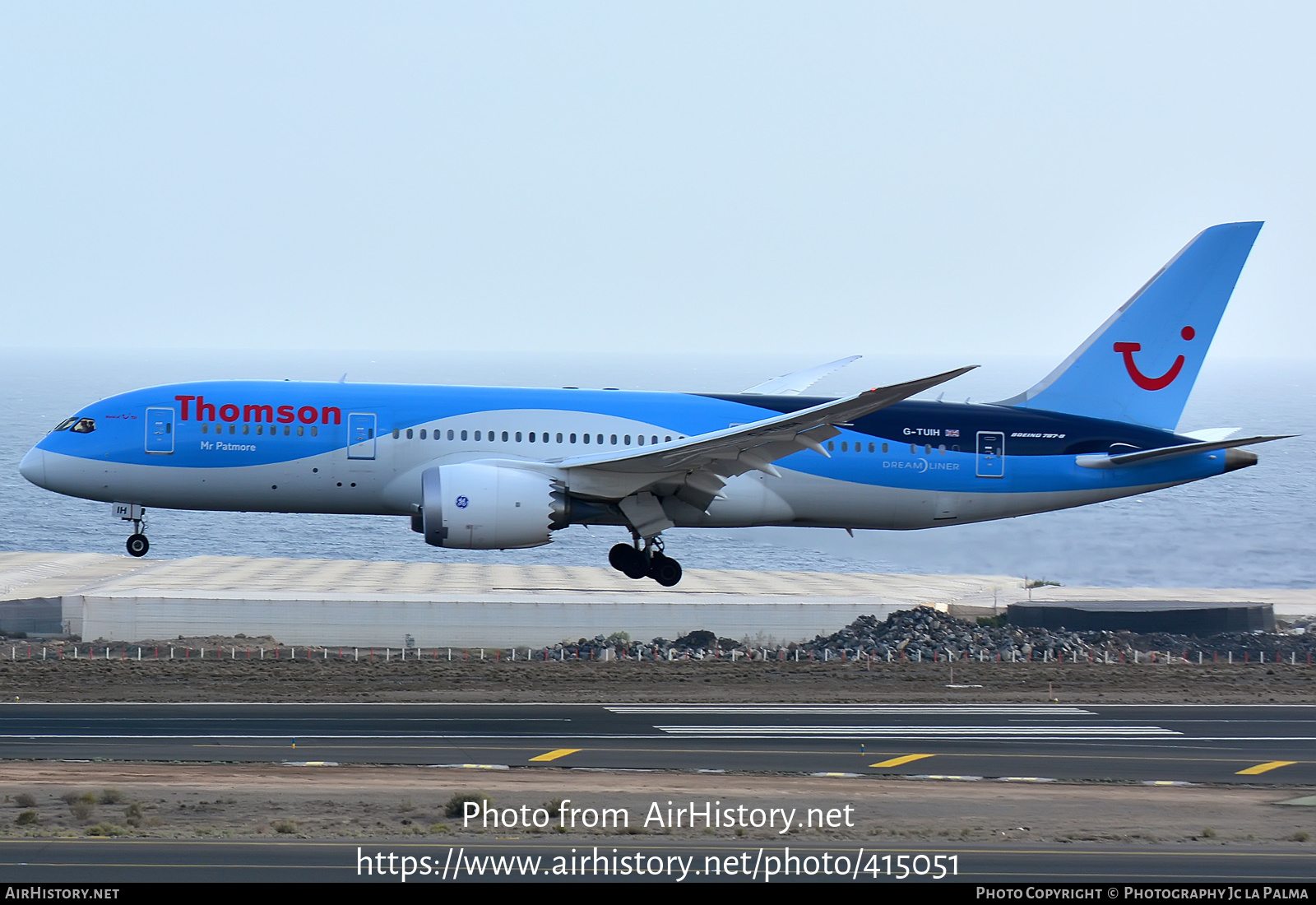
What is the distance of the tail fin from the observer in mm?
37688

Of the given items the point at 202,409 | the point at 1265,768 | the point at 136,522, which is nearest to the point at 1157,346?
the point at 1265,768

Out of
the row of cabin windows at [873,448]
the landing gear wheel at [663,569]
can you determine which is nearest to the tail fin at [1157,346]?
the row of cabin windows at [873,448]

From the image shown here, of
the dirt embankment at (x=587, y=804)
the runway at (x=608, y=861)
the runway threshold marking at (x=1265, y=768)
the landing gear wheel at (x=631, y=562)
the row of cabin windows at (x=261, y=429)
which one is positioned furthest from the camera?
the landing gear wheel at (x=631, y=562)

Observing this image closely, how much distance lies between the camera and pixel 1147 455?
35.8m

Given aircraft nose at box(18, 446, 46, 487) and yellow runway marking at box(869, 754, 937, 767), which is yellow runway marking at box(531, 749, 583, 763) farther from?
aircraft nose at box(18, 446, 46, 487)

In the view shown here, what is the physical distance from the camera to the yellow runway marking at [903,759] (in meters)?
24.9

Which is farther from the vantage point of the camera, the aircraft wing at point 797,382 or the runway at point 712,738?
the aircraft wing at point 797,382

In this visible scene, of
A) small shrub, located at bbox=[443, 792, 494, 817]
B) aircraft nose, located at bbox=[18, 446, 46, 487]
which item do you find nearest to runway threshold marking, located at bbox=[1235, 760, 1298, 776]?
small shrub, located at bbox=[443, 792, 494, 817]

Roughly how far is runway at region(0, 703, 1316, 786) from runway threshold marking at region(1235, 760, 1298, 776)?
0.05 metres

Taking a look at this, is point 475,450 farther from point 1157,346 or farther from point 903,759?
point 1157,346

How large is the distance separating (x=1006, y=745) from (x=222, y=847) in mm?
15666

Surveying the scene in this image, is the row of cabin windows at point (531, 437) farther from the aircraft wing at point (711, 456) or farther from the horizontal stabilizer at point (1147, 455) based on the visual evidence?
the horizontal stabilizer at point (1147, 455)

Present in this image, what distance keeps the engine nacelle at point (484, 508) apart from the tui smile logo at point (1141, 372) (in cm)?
1684
